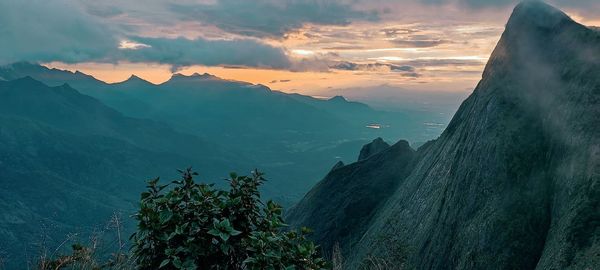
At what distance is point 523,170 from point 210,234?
20.7m

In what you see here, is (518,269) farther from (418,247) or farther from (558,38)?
(558,38)

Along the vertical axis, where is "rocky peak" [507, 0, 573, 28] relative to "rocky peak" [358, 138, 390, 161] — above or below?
above

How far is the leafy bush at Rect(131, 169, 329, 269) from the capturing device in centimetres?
730

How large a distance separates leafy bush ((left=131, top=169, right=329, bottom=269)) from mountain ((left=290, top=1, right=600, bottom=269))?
305 inches

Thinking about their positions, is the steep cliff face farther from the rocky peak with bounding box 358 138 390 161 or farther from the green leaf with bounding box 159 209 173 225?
the green leaf with bounding box 159 209 173 225

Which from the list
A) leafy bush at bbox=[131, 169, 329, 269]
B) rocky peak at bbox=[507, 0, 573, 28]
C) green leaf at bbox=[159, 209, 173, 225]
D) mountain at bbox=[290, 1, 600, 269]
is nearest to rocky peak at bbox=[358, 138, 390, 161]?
mountain at bbox=[290, 1, 600, 269]

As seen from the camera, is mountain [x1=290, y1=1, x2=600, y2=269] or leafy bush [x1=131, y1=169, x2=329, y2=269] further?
mountain [x1=290, y1=1, x2=600, y2=269]

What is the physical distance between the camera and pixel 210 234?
7.54 m

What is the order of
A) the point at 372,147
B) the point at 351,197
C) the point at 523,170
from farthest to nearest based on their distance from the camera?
the point at 372,147
the point at 351,197
the point at 523,170

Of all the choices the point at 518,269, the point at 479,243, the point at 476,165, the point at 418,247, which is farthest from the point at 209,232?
the point at 418,247

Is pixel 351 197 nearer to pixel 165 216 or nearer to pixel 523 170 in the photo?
pixel 523 170

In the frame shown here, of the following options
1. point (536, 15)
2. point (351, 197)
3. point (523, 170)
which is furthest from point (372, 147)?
point (523, 170)

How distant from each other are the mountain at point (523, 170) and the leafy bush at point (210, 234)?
7736mm

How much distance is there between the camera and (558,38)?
29.3 metres
